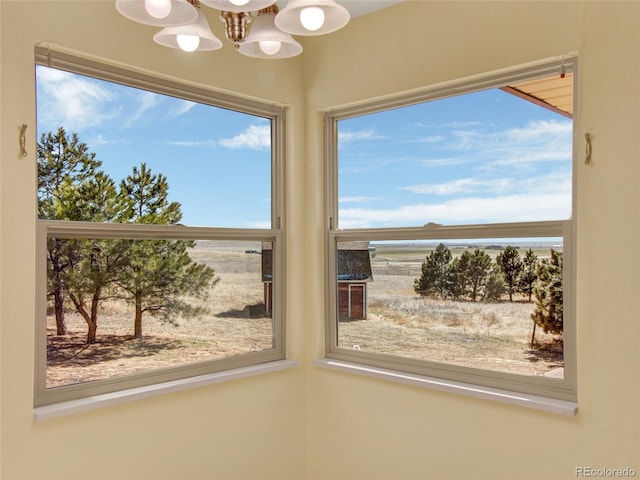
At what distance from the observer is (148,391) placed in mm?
2268

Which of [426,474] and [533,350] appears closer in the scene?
[533,350]

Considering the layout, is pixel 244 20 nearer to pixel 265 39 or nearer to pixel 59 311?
pixel 265 39

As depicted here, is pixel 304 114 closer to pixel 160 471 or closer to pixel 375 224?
pixel 375 224

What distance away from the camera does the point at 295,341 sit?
2861mm

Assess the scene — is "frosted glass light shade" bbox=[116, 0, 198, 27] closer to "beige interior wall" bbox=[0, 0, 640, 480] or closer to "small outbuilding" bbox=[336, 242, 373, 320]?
"beige interior wall" bbox=[0, 0, 640, 480]

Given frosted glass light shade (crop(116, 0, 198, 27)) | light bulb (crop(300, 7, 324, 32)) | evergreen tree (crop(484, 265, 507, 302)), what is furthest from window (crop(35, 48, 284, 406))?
light bulb (crop(300, 7, 324, 32))

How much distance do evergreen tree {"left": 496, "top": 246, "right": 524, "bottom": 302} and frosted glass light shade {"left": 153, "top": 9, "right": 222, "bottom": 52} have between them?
4.90 ft

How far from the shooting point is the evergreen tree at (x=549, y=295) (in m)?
2.11

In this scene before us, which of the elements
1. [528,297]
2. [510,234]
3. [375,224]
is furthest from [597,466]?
[375,224]

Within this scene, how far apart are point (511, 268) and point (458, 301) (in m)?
0.30

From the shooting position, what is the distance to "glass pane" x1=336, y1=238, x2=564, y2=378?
216 cm

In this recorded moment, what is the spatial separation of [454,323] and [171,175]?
153 centimetres

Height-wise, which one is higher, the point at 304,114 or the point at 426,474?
the point at 304,114

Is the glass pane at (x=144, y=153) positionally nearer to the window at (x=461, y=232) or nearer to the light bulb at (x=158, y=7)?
the window at (x=461, y=232)
